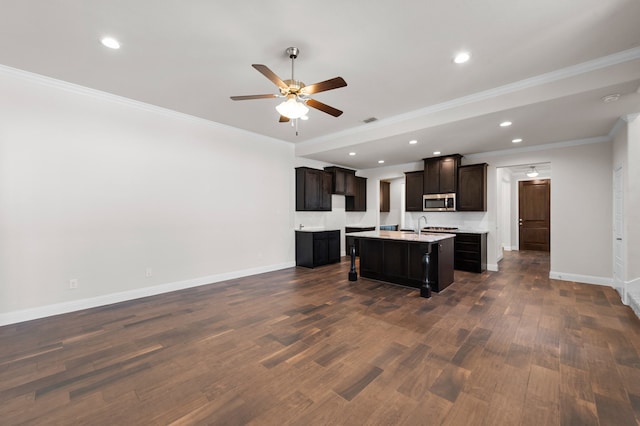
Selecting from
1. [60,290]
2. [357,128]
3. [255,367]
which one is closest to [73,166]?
[60,290]

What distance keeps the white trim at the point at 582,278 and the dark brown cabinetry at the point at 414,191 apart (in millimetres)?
2945

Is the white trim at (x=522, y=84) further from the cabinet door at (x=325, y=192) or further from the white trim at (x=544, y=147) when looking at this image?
the white trim at (x=544, y=147)

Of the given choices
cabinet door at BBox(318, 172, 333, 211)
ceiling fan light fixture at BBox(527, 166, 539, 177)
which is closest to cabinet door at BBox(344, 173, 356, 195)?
cabinet door at BBox(318, 172, 333, 211)

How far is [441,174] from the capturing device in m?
6.47

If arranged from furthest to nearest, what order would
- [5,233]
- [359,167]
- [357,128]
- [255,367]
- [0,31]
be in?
[359,167], [357,128], [5,233], [0,31], [255,367]

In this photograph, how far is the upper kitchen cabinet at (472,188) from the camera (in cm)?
601

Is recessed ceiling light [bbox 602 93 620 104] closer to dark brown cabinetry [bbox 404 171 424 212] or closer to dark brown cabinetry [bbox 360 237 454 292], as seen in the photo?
dark brown cabinetry [bbox 360 237 454 292]

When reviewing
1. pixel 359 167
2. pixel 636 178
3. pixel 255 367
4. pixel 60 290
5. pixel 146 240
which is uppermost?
pixel 359 167

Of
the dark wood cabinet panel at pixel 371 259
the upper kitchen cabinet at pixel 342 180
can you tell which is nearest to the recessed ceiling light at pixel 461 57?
the dark wood cabinet panel at pixel 371 259

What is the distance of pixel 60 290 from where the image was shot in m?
3.49

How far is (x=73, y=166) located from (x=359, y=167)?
645cm

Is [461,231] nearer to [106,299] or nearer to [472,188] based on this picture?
[472,188]

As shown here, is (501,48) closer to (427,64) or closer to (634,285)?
(427,64)

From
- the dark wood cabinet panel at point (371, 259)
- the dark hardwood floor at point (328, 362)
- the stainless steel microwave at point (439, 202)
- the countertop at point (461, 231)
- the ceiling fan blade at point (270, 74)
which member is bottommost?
the dark hardwood floor at point (328, 362)
